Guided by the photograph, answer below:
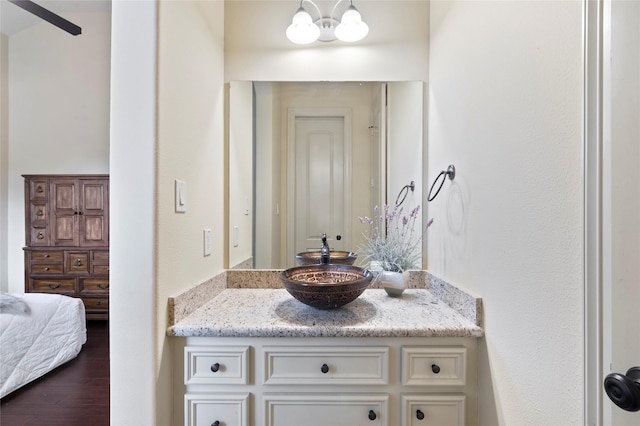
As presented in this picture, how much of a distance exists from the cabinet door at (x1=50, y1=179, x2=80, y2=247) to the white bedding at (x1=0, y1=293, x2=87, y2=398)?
92 cm

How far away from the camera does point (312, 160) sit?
1659mm

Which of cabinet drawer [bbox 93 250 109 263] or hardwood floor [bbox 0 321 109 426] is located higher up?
cabinet drawer [bbox 93 250 109 263]

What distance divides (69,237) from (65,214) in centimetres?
27

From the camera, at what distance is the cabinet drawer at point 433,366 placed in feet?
3.42

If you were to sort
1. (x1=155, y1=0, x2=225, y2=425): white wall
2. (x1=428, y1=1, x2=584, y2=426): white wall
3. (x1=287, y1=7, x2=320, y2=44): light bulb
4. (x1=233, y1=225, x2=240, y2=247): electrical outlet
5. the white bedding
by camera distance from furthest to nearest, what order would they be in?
1. the white bedding
2. (x1=233, y1=225, x2=240, y2=247): electrical outlet
3. (x1=287, y1=7, x2=320, y2=44): light bulb
4. (x1=155, y1=0, x2=225, y2=425): white wall
5. (x1=428, y1=1, x2=584, y2=426): white wall

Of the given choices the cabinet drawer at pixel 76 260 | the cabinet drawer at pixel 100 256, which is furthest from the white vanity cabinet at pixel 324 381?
the cabinet drawer at pixel 76 260

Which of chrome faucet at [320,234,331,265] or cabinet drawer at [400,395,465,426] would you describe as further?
chrome faucet at [320,234,331,265]

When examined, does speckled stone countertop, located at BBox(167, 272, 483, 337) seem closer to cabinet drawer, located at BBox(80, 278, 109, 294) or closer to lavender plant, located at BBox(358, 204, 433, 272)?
lavender plant, located at BBox(358, 204, 433, 272)

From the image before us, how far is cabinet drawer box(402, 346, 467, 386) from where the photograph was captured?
3.42 feet

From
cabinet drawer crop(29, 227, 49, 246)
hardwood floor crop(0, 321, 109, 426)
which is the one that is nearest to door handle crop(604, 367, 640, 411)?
hardwood floor crop(0, 321, 109, 426)

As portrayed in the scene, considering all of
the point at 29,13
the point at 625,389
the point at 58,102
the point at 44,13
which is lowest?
the point at 625,389

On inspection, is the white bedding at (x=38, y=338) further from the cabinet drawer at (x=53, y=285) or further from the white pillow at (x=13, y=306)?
the cabinet drawer at (x=53, y=285)

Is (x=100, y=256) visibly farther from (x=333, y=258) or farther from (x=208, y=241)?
(x=333, y=258)

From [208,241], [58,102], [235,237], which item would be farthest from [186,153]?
[58,102]
